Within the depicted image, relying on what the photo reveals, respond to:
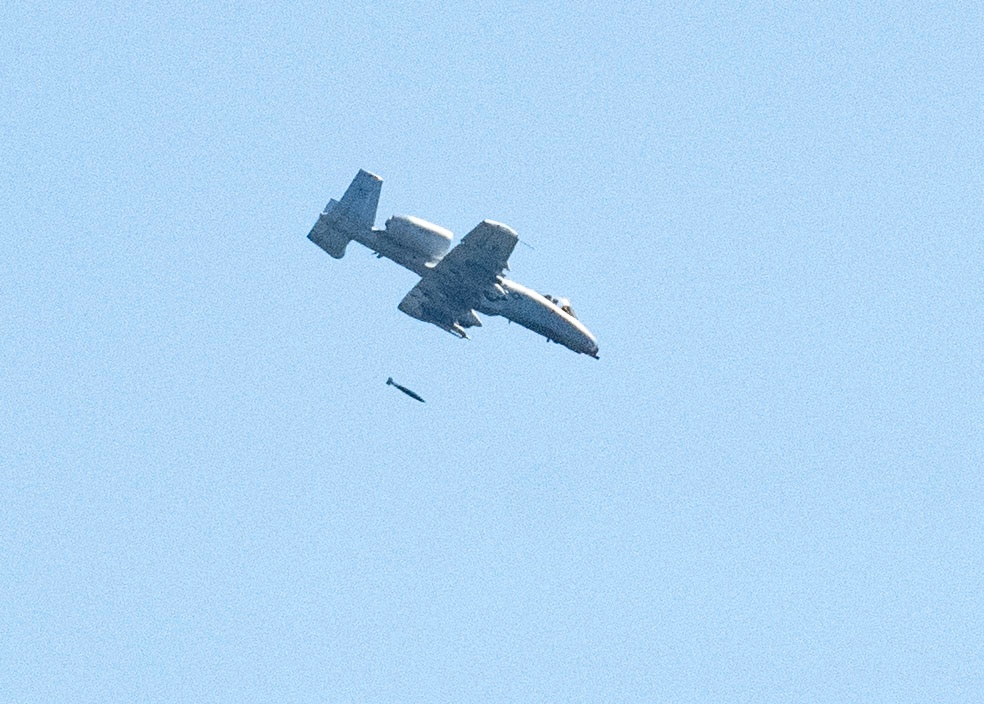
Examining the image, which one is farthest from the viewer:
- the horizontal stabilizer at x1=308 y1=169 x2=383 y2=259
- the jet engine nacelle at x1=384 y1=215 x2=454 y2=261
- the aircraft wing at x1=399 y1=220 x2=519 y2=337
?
the horizontal stabilizer at x1=308 y1=169 x2=383 y2=259

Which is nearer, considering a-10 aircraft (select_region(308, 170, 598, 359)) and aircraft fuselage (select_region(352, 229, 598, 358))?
a-10 aircraft (select_region(308, 170, 598, 359))

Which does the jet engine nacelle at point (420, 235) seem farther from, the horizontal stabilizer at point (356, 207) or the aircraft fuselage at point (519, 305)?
the horizontal stabilizer at point (356, 207)

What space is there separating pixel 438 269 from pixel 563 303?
39.9 ft

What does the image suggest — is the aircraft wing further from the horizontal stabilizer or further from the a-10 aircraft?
the horizontal stabilizer

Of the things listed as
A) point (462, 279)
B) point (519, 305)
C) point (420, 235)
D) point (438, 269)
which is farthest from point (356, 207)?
point (519, 305)

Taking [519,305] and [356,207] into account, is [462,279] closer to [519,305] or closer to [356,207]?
[519,305]

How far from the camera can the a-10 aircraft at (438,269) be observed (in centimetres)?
10769

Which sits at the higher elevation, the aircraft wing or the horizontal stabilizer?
the horizontal stabilizer

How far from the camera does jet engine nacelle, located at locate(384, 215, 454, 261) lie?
110 m

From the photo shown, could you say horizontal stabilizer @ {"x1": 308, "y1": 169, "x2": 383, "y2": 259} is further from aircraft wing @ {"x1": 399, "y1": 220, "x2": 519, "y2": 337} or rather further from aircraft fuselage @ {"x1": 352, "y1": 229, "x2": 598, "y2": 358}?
aircraft wing @ {"x1": 399, "y1": 220, "x2": 519, "y2": 337}

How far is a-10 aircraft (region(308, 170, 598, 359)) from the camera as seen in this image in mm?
107688

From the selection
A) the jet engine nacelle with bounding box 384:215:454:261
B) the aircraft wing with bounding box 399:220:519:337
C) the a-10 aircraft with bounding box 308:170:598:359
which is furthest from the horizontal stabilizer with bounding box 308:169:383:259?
the aircraft wing with bounding box 399:220:519:337

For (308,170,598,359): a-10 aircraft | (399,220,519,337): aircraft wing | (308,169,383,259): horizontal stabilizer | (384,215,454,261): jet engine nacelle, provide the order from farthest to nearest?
1. (308,169,383,259): horizontal stabilizer
2. (384,215,454,261): jet engine nacelle
3. (308,170,598,359): a-10 aircraft
4. (399,220,519,337): aircraft wing

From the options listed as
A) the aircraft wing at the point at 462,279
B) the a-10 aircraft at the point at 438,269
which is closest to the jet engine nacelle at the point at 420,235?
the a-10 aircraft at the point at 438,269
